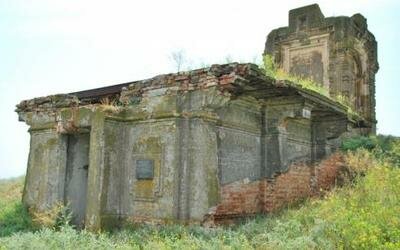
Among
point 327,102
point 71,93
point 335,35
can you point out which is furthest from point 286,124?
point 335,35

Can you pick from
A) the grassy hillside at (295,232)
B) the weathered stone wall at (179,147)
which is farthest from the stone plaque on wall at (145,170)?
the grassy hillside at (295,232)

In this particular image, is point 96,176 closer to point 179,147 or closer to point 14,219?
point 179,147

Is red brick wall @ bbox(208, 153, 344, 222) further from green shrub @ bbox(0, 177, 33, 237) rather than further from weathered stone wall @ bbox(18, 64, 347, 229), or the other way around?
green shrub @ bbox(0, 177, 33, 237)

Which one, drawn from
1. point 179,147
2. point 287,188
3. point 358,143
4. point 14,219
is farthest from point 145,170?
point 358,143

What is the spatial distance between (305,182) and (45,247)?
708cm

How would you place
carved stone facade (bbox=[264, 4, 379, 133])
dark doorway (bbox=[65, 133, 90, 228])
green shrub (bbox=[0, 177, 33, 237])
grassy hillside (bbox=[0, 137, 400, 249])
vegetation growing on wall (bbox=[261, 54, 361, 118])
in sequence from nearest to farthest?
grassy hillside (bbox=[0, 137, 400, 249]) < vegetation growing on wall (bbox=[261, 54, 361, 118]) < green shrub (bbox=[0, 177, 33, 237]) < dark doorway (bbox=[65, 133, 90, 228]) < carved stone facade (bbox=[264, 4, 379, 133])

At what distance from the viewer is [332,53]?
1902cm

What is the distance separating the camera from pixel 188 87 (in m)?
8.58

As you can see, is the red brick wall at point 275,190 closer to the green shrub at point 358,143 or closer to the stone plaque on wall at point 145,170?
the green shrub at point 358,143

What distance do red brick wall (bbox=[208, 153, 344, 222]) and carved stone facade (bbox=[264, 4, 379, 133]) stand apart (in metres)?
6.95

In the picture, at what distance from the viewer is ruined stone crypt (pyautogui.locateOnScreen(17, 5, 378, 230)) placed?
8.45m

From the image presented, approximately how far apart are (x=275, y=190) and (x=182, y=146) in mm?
2790

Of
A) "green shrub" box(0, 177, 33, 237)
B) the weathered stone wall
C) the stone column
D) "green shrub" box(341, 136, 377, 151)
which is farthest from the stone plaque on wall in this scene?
"green shrub" box(341, 136, 377, 151)

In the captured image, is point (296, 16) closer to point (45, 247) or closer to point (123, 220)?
point (123, 220)
